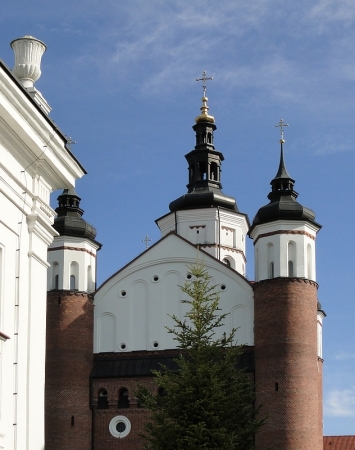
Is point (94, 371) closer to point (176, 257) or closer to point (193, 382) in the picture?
point (176, 257)

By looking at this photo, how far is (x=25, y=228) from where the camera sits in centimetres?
1414

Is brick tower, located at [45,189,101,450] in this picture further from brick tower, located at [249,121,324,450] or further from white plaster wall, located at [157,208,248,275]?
white plaster wall, located at [157,208,248,275]

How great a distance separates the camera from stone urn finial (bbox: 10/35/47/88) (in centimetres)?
1439

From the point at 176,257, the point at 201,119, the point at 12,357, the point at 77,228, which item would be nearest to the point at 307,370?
the point at 176,257

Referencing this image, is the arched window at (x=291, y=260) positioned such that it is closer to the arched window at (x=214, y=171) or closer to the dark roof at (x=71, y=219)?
the dark roof at (x=71, y=219)

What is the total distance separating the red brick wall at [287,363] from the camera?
Result: 115 feet

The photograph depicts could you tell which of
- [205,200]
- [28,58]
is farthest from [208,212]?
[28,58]

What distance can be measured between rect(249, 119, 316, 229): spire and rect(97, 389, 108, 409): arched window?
8.11 metres

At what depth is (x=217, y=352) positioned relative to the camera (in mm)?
28234

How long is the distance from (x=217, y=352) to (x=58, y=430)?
437 inches

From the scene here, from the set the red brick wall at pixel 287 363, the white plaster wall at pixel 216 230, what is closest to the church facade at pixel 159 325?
the red brick wall at pixel 287 363

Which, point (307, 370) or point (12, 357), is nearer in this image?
point (12, 357)

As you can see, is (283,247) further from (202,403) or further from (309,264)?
(202,403)

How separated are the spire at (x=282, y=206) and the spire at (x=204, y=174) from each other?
7.50 metres
